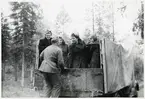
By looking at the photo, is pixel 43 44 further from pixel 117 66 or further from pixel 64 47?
pixel 117 66

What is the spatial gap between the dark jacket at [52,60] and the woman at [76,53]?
2.30ft

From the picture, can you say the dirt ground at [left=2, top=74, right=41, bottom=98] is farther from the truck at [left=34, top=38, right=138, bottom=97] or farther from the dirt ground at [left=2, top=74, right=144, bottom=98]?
the truck at [left=34, top=38, right=138, bottom=97]

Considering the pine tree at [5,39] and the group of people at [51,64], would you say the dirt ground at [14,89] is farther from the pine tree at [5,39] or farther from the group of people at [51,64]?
the group of people at [51,64]

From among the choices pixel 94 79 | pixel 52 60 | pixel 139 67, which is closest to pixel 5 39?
pixel 52 60

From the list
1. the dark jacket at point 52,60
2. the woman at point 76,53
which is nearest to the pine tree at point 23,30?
the dark jacket at point 52,60

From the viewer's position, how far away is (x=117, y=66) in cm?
375

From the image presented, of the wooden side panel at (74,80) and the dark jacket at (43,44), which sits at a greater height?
the dark jacket at (43,44)

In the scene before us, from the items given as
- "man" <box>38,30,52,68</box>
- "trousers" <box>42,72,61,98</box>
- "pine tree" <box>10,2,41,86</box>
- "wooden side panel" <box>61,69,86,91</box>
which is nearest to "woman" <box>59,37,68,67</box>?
"man" <box>38,30,52,68</box>

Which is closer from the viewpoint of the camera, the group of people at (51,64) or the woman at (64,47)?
the group of people at (51,64)

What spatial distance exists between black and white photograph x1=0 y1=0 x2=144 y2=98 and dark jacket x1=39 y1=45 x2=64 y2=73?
0.71 feet

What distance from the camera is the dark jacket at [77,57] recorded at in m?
4.21

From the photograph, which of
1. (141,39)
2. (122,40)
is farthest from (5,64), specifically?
(141,39)

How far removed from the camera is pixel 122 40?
412 cm

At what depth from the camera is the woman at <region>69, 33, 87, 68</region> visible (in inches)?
164
